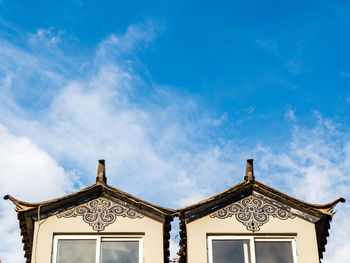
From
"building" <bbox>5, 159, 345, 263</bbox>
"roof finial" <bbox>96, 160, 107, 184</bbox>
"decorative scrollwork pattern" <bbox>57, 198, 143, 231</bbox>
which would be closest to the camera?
"building" <bbox>5, 159, 345, 263</bbox>

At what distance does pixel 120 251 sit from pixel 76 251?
101 cm

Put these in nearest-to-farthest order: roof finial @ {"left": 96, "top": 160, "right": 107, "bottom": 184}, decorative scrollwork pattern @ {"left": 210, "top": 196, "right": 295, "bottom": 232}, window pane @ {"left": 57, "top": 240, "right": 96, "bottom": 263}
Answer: window pane @ {"left": 57, "top": 240, "right": 96, "bottom": 263} → decorative scrollwork pattern @ {"left": 210, "top": 196, "right": 295, "bottom": 232} → roof finial @ {"left": 96, "top": 160, "right": 107, "bottom": 184}

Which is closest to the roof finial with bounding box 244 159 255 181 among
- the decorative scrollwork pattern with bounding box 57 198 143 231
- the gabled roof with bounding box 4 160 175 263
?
the gabled roof with bounding box 4 160 175 263

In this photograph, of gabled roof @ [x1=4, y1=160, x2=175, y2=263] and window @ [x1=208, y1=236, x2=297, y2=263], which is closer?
window @ [x1=208, y1=236, x2=297, y2=263]

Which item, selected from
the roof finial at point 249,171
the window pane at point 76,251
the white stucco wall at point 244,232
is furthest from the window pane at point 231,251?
the window pane at point 76,251

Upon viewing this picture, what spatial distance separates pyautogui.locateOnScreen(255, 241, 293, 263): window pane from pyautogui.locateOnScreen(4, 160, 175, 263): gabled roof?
219 centimetres

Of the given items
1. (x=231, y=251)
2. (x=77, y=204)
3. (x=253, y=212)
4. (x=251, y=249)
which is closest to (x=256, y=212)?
(x=253, y=212)

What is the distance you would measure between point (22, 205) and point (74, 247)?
5.47 feet

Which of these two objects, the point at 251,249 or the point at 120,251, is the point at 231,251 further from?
the point at 120,251

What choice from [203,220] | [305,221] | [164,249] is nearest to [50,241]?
[164,249]

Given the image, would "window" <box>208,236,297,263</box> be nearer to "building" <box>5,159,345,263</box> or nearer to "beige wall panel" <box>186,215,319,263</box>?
"building" <box>5,159,345,263</box>

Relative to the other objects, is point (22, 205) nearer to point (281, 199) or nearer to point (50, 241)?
point (50, 241)

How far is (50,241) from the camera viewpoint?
13.5 m

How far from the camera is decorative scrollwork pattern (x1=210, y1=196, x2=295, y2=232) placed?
13.9 metres
